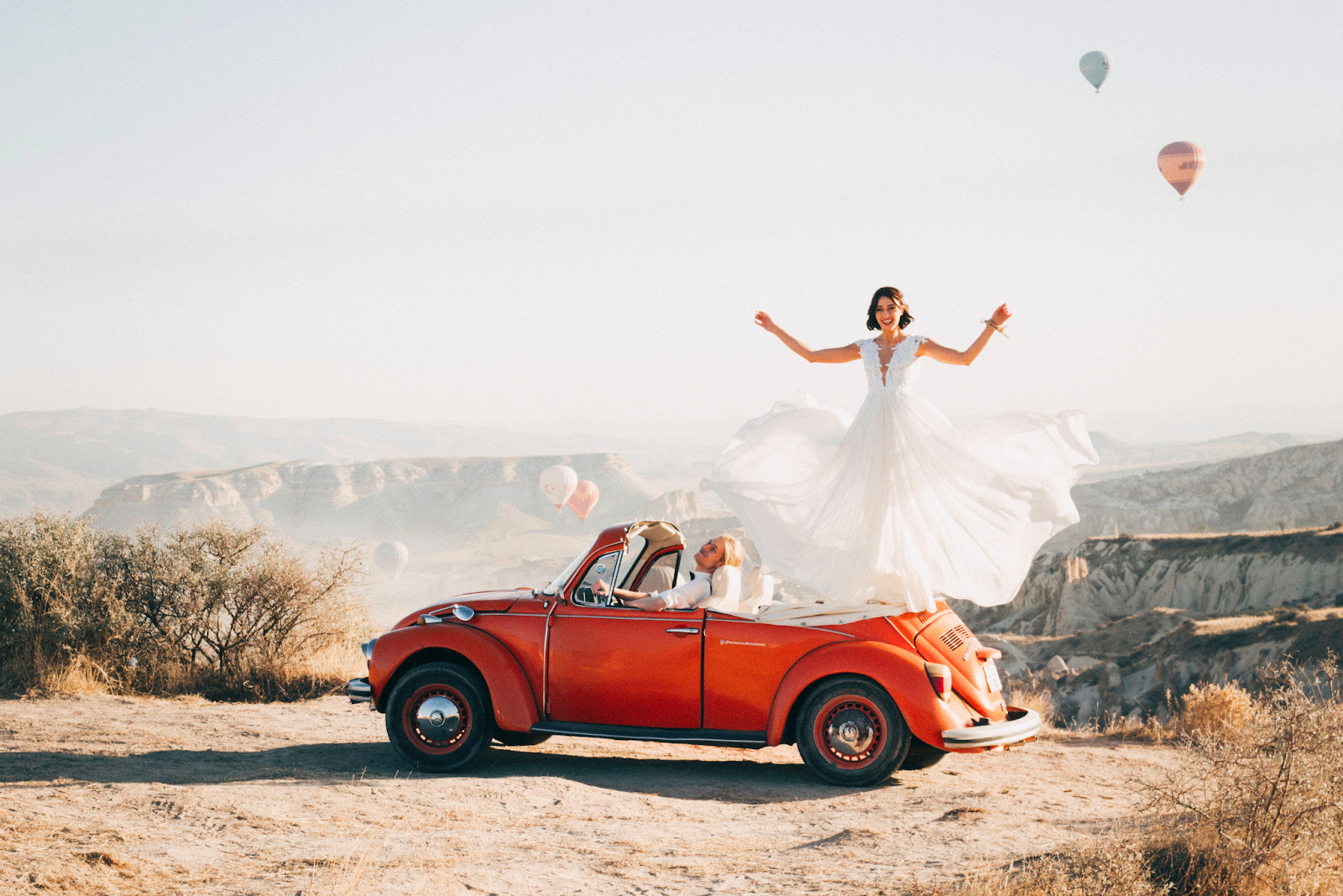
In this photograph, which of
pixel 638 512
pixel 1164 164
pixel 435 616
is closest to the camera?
pixel 435 616

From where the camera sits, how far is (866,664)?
23.0 ft

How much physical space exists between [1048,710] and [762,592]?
810 centimetres

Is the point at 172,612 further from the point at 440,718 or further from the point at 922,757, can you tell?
the point at 922,757

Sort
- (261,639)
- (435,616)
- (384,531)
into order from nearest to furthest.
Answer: (435,616) < (261,639) < (384,531)

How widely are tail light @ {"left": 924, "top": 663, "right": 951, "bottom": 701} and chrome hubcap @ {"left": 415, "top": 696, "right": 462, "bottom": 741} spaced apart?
10.5 ft

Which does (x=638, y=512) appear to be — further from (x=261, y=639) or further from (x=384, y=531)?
(x=261, y=639)

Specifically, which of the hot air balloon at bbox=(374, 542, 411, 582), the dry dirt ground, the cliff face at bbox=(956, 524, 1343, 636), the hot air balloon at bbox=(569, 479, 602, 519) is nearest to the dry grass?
the dry dirt ground

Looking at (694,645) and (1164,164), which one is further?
(1164,164)

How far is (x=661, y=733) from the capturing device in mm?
7328

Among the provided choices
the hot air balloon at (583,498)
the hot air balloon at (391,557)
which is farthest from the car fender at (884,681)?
the hot air balloon at (391,557)

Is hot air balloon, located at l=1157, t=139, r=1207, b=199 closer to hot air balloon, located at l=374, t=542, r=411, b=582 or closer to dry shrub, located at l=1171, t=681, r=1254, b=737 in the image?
dry shrub, located at l=1171, t=681, r=1254, b=737

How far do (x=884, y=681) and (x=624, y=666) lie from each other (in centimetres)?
173

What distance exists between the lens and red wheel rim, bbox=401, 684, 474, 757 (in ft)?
24.9

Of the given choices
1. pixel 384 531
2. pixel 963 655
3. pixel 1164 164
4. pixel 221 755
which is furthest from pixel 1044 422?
pixel 384 531
